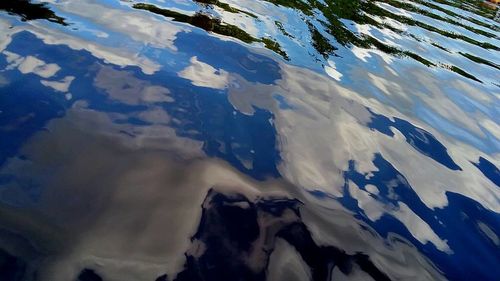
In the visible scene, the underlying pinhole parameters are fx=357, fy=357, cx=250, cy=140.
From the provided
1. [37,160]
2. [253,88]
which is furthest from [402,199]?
[37,160]

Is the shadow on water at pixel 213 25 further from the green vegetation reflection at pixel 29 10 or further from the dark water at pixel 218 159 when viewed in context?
the green vegetation reflection at pixel 29 10

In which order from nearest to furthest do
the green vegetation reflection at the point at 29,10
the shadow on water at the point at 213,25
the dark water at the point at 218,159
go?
the dark water at the point at 218,159 → the green vegetation reflection at the point at 29,10 → the shadow on water at the point at 213,25

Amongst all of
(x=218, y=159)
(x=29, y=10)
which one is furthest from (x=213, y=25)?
(x=218, y=159)

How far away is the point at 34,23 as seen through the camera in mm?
3389

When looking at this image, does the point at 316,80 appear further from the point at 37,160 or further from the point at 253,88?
the point at 37,160

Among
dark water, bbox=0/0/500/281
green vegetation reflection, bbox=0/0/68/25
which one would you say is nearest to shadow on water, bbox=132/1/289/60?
dark water, bbox=0/0/500/281

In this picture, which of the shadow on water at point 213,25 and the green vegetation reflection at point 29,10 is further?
the shadow on water at point 213,25

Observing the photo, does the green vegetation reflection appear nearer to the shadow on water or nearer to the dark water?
the dark water

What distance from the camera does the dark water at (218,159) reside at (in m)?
1.63

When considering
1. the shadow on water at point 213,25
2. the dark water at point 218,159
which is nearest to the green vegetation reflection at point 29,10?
the dark water at point 218,159

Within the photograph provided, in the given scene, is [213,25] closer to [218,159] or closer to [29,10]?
[29,10]

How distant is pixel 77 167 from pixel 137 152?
0.33 metres

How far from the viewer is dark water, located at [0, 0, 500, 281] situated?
1.63 meters

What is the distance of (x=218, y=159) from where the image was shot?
86.7 inches
